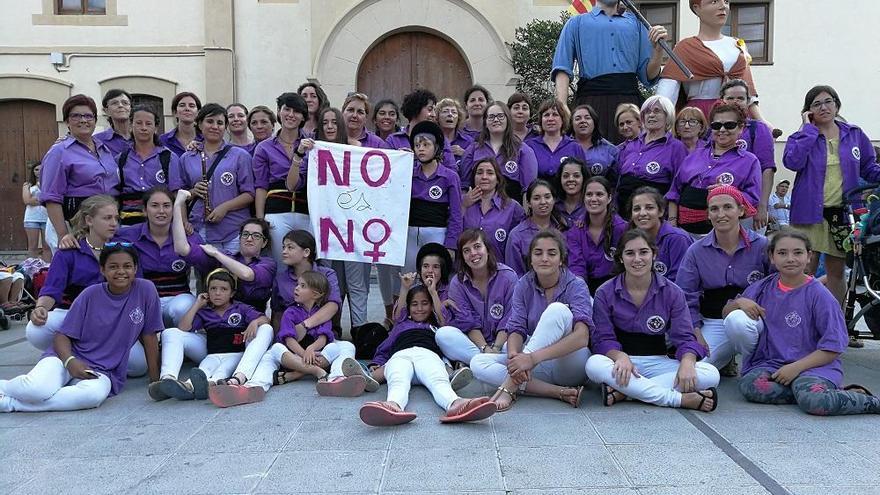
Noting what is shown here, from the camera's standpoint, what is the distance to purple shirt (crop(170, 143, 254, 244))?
235 inches

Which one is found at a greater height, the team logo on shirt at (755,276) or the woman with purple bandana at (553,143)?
the woman with purple bandana at (553,143)

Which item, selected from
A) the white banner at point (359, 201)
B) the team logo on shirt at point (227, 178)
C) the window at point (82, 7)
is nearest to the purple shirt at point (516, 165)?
the white banner at point (359, 201)

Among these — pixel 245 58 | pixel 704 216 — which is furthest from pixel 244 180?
pixel 245 58

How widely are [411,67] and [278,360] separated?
8.62 metres

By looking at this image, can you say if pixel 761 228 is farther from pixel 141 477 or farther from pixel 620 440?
pixel 141 477

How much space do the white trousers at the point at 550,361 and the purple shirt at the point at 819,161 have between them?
2499 mm

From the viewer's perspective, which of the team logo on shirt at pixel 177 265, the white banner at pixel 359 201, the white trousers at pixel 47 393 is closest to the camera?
the white trousers at pixel 47 393

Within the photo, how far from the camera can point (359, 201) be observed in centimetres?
601

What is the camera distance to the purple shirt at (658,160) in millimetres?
5555

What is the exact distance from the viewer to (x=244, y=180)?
5.99m

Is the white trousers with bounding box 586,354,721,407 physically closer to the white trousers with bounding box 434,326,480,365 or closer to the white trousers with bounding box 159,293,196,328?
the white trousers with bounding box 434,326,480,365

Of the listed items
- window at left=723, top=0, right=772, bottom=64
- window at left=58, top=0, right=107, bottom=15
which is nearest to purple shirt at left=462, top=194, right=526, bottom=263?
window at left=723, top=0, right=772, bottom=64

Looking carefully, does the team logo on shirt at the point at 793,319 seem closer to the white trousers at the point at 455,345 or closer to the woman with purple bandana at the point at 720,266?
the woman with purple bandana at the point at 720,266

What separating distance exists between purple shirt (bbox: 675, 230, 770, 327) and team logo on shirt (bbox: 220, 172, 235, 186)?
3541mm
